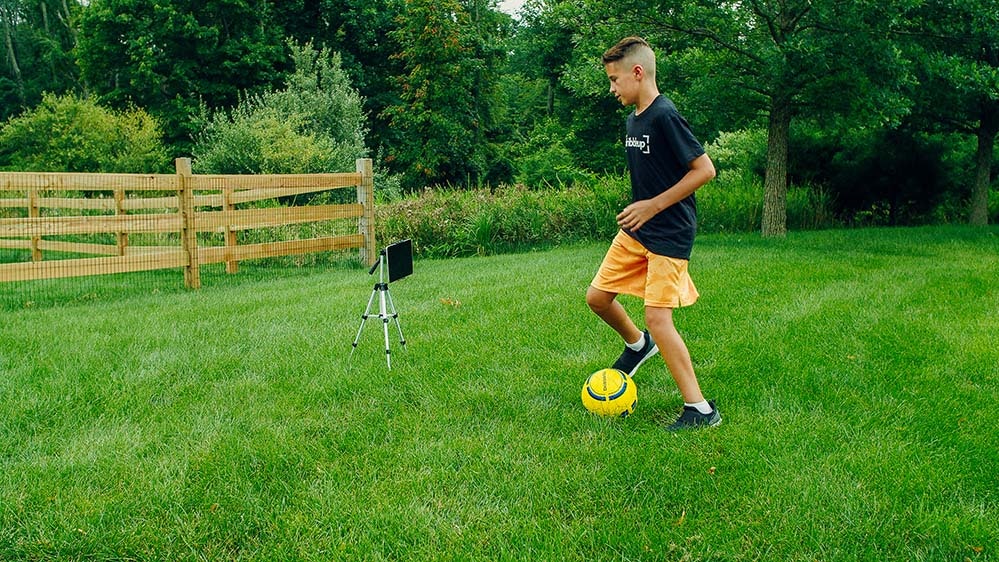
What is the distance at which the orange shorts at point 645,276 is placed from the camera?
3986 mm

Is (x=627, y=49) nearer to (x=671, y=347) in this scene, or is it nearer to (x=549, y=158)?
(x=671, y=347)

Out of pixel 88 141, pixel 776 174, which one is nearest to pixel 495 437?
pixel 776 174

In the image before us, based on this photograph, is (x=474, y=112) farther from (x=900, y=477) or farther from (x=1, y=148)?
(x=900, y=477)

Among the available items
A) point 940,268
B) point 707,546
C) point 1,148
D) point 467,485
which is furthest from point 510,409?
point 1,148

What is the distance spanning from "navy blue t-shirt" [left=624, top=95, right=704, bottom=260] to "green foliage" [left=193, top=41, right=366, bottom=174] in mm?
13892

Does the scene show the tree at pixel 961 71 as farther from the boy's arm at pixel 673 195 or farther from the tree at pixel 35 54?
the tree at pixel 35 54

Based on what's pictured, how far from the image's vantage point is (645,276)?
4293 millimetres

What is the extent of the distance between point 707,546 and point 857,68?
32.6 feet

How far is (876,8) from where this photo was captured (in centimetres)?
1059

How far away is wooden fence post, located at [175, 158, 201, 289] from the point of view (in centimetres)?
989

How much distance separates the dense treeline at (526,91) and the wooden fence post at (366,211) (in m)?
3.63

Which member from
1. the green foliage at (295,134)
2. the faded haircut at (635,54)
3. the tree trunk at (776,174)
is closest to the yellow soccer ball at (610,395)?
the faded haircut at (635,54)

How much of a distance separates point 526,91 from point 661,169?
37.3 m

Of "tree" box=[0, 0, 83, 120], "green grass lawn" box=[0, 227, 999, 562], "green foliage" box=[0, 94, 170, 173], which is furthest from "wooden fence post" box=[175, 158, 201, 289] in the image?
"tree" box=[0, 0, 83, 120]
